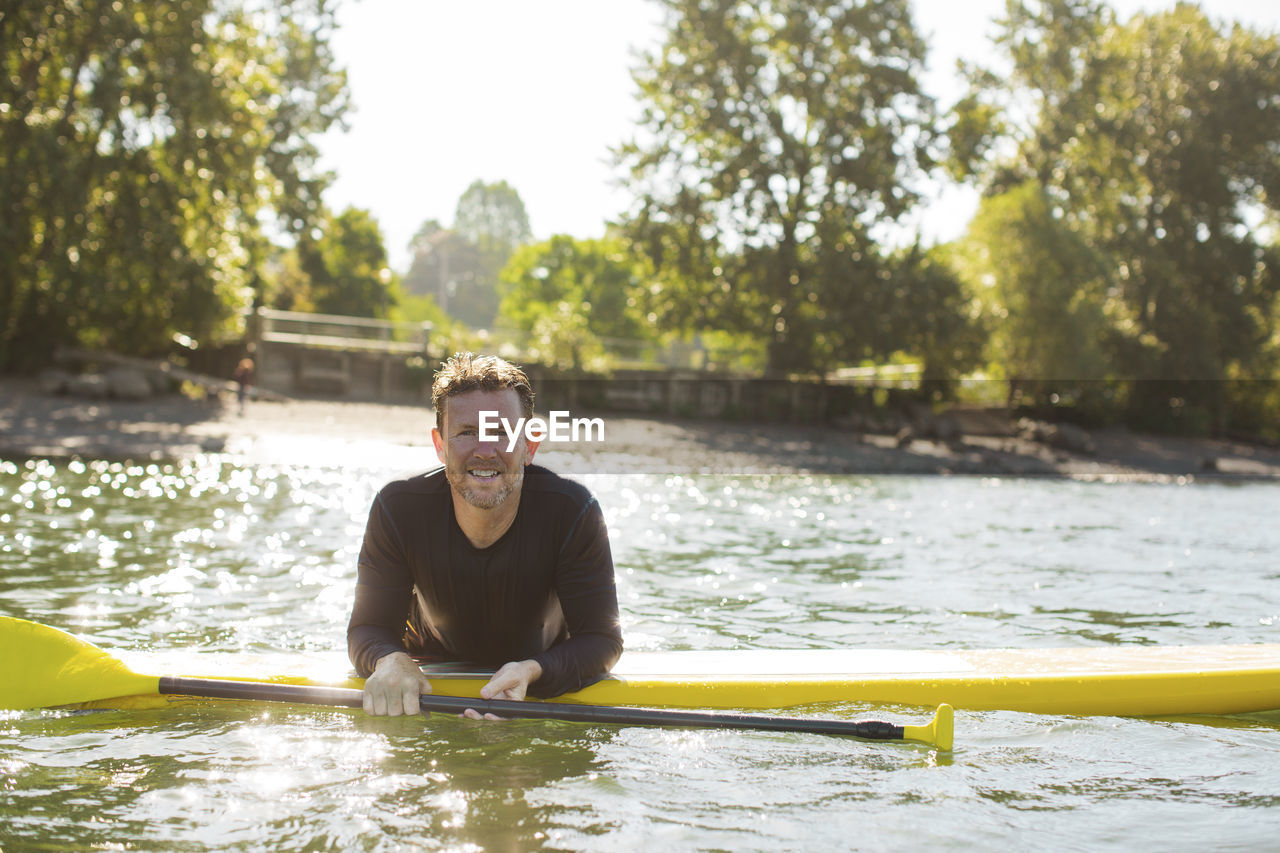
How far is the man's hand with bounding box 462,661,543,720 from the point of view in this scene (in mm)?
3772

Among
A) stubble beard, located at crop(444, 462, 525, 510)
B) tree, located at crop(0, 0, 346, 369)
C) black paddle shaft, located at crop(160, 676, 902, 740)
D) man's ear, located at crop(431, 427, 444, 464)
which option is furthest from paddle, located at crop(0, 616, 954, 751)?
tree, located at crop(0, 0, 346, 369)

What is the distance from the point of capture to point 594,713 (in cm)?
386

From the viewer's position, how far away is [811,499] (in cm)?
1534

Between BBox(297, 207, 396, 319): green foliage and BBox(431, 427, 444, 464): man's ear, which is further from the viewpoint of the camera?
BBox(297, 207, 396, 319): green foliage

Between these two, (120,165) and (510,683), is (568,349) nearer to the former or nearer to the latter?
(120,165)

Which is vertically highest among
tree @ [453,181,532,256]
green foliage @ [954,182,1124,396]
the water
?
tree @ [453,181,532,256]

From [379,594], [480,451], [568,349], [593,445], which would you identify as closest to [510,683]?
[379,594]

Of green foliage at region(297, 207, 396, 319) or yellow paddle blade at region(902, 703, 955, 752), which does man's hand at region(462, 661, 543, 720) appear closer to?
yellow paddle blade at region(902, 703, 955, 752)

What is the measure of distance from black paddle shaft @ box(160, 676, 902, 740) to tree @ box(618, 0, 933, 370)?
23.3 metres

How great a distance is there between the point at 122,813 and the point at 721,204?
2608cm

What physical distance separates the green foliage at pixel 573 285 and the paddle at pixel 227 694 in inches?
2004

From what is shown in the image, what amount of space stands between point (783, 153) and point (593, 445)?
33.6ft

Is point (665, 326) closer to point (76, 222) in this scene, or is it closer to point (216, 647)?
point (76, 222)

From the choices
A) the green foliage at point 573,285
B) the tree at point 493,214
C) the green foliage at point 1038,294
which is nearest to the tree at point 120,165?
the green foliage at point 1038,294
